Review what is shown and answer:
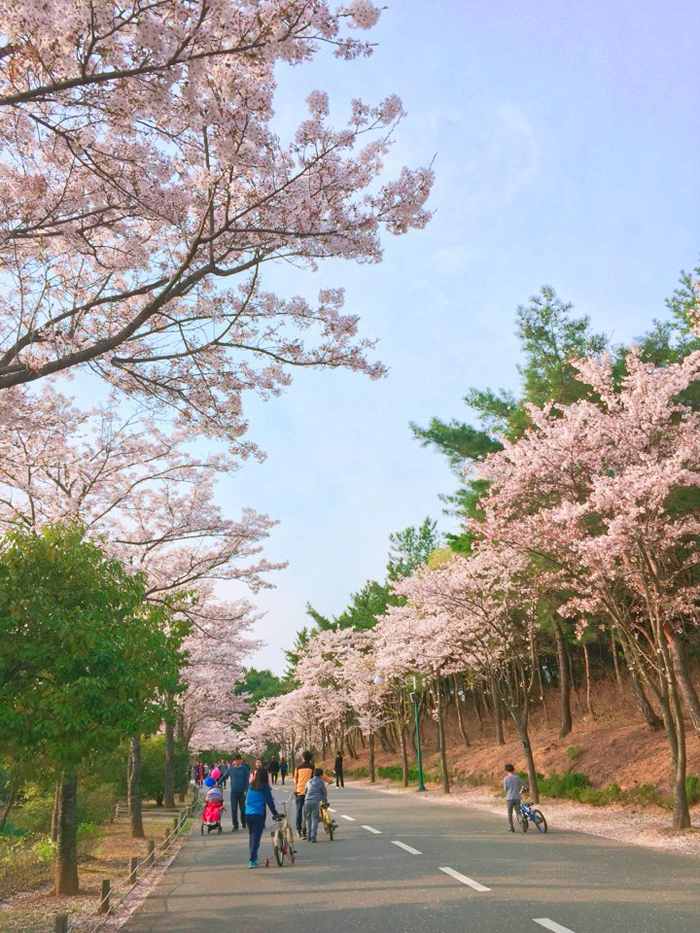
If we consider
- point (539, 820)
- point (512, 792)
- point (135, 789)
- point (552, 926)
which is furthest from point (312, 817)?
point (552, 926)

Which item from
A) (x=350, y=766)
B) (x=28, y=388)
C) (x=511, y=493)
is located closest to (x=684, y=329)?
(x=511, y=493)

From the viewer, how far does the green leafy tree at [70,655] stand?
23.4 ft

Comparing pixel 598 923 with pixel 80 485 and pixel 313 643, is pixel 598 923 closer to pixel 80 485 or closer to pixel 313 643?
pixel 80 485

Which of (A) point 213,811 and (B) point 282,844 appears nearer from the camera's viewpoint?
(B) point 282,844

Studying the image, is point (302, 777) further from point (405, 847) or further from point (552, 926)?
point (552, 926)

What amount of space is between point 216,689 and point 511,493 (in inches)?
1097

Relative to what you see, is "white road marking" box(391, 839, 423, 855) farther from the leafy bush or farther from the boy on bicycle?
the leafy bush

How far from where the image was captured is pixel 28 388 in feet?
33.5

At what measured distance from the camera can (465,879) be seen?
9328 millimetres

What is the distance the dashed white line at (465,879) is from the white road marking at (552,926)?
6.05 ft

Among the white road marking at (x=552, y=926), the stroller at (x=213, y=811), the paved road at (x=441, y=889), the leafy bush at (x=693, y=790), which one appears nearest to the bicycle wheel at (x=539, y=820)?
the paved road at (x=441, y=889)

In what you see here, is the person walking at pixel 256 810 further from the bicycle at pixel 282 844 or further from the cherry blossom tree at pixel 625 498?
the cherry blossom tree at pixel 625 498

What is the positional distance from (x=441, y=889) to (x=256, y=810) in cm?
464

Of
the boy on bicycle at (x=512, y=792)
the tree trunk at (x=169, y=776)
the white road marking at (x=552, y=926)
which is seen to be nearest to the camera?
the white road marking at (x=552, y=926)
